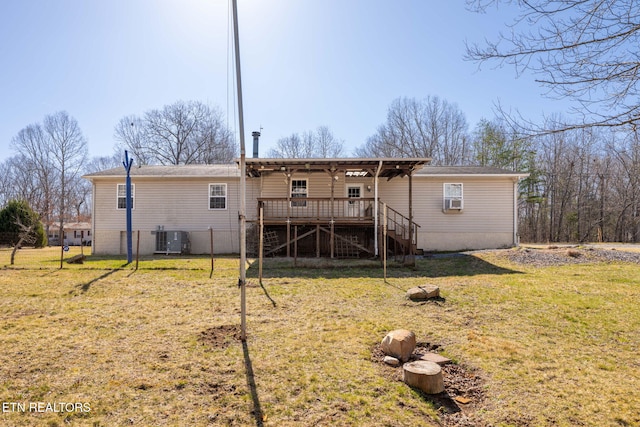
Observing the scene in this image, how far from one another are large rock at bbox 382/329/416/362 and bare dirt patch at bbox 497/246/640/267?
8801mm

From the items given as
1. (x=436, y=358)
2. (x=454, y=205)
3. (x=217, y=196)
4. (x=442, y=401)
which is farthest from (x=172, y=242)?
(x=442, y=401)

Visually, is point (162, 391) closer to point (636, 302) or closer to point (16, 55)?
point (636, 302)

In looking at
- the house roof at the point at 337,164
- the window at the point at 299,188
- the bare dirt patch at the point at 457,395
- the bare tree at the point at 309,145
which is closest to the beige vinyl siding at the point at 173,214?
the window at the point at 299,188

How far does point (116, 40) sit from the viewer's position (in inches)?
321

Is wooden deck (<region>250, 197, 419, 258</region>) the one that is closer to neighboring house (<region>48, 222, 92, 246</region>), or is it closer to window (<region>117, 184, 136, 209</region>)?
window (<region>117, 184, 136, 209</region>)

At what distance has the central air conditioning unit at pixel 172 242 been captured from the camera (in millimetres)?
15102

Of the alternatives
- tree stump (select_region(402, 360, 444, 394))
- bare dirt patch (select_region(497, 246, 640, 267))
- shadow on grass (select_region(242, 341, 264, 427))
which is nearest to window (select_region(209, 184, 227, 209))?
bare dirt patch (select_region(497, 246, 640, 267))

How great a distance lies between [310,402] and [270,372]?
2.38ft

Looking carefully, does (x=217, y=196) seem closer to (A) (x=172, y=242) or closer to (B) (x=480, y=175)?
(A) (x=172, y=242)

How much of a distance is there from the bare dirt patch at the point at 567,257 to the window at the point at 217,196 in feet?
37.9

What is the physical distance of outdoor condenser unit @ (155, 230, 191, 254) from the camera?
49.5 feet

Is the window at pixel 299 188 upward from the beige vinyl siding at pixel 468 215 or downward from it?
upward
